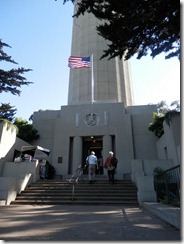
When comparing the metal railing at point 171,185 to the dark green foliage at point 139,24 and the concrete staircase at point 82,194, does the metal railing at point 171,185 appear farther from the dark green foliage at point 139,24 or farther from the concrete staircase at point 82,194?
the dark green foliage at point 139,24

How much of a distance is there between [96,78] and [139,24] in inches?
716

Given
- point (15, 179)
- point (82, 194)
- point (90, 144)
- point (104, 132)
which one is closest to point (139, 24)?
point (82, 194)

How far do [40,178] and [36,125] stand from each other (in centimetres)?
745

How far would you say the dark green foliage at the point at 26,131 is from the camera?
19.4 meters

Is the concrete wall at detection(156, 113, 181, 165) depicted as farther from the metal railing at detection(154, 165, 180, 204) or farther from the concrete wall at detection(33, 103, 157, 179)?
the metal railing at detection(154, 165, 180, 204)

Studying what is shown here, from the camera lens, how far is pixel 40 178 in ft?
48.9

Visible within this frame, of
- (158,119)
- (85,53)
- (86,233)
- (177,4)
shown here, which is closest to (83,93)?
(85,53)

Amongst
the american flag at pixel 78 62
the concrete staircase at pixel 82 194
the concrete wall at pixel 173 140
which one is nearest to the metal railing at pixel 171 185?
the concrete staircase at pixel 82 194

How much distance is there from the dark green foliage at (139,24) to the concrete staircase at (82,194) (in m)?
6.18

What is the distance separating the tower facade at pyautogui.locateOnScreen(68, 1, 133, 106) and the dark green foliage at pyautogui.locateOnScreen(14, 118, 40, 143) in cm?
537

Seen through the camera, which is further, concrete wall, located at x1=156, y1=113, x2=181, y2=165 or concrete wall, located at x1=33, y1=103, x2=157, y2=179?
concrete wall, located at x1=33, y1=103, x2=157, y2=179

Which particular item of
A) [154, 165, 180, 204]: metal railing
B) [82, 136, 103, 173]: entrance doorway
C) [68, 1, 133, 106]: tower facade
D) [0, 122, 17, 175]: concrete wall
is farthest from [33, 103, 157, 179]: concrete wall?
[154, 165, 180, 204]: metal railing

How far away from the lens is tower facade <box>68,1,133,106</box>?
23594 millimetres

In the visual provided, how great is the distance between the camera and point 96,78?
80.2ft
